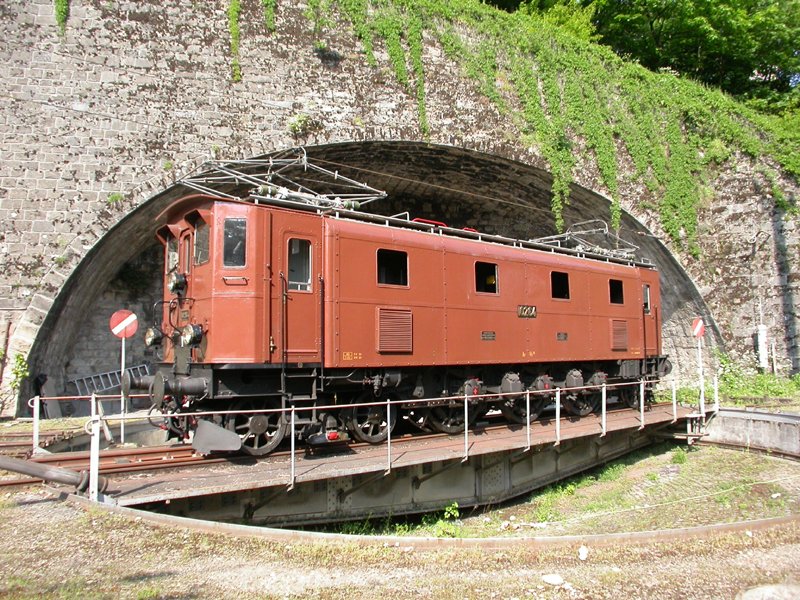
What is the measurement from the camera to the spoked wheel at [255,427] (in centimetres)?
794

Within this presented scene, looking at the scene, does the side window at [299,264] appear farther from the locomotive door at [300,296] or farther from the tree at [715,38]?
the tree at [715,38]

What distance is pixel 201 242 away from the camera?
866 cm

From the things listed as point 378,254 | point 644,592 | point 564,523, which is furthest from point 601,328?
point 644,592

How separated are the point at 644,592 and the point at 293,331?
5403 millimetres

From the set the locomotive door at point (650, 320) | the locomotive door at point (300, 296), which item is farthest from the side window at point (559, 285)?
the locomotive door at point (300, 296)

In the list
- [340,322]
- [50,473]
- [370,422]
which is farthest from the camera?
[370,422]

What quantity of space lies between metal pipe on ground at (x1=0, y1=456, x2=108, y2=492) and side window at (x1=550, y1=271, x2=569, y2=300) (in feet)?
30.6

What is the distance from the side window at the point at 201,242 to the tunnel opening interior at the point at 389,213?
5.24 metres

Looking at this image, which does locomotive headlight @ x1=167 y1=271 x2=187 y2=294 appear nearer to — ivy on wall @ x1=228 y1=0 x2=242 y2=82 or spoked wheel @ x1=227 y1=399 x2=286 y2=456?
spoked wheel @ x1=227 y1=399 x2=286 y2=456

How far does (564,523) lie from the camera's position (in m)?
9.42

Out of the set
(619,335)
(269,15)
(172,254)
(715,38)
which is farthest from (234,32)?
(715,38)

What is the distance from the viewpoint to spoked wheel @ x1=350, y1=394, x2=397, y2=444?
9.09 meters

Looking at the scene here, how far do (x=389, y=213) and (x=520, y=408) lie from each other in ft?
33.1

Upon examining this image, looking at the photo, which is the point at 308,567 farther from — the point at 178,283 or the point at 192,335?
the point at 178,283
